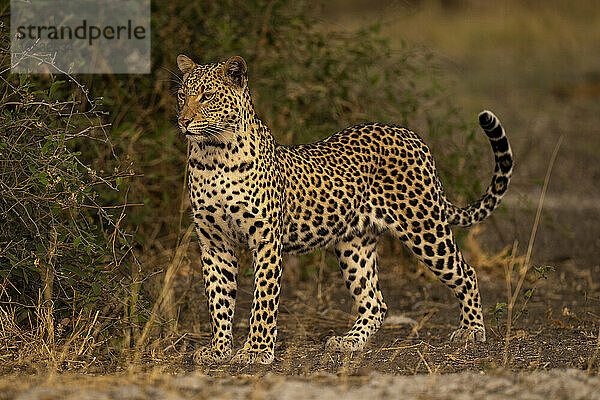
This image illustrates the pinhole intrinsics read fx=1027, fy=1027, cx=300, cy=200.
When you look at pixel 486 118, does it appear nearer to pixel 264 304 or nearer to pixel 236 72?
pixel 236 72

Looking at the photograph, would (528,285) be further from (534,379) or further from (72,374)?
(72,374)

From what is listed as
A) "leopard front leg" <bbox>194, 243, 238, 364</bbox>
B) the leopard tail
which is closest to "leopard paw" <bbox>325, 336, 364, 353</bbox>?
"leopard front leg" <bbox>194, 243, 238, 364</bbox>

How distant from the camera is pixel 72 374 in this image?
5.99 m

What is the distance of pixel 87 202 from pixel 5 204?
56.9 inches

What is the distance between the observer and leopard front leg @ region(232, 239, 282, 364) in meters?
6.60

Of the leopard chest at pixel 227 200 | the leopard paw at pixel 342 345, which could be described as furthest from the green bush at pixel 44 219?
the leopard paw at pixel 342 345

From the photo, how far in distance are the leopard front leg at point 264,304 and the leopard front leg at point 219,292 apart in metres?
0.24

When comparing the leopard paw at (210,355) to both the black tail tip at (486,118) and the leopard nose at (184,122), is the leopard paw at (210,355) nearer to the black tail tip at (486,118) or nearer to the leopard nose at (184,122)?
the leopard nose at (184,122)

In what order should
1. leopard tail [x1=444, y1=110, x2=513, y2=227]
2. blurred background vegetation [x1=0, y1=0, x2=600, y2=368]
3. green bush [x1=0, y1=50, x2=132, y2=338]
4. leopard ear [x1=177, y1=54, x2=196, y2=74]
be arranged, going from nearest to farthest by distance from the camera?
1. green bush [x1=0, y1=50, x2=132, y2=338]
2. blurred background vegetation [x1=0, y1=0, x2=600, y2=368]
3. leopard ear [x1=177, y1=54, x2=196, y2=74]
4. leopard tail [x1=444, y1=110, x2=513, y2=227]

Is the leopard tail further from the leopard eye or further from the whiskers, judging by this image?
the leopard eye

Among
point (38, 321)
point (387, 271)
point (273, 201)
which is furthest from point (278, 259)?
point (387, 271)

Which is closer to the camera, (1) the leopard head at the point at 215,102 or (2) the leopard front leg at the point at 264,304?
(1) the leopard head at the point at 215,102

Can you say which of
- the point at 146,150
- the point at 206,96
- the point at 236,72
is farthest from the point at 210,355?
the point at 146,150

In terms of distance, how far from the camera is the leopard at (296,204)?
21.4ft
